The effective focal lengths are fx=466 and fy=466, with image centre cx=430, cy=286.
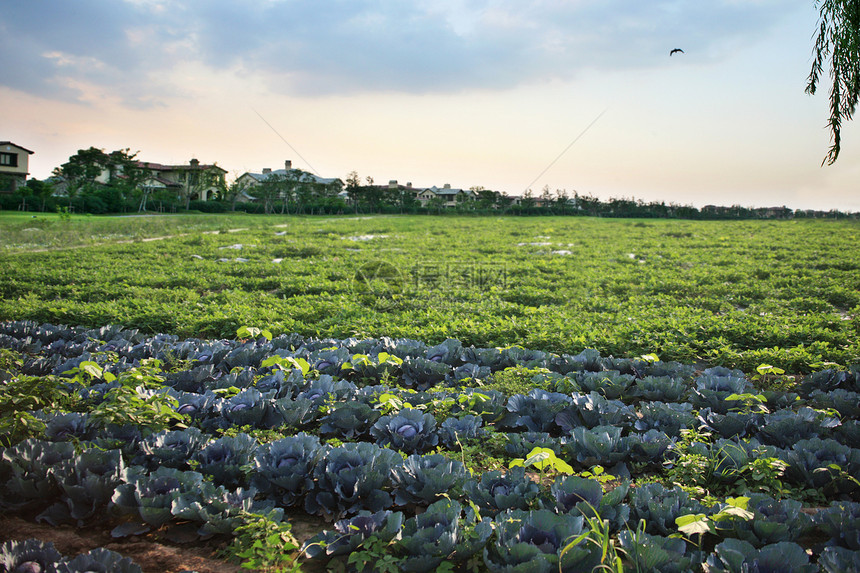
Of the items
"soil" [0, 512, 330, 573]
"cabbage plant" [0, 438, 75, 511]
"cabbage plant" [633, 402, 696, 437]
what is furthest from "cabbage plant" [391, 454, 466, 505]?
"cabbage plant" [0, 438, 75, 511]

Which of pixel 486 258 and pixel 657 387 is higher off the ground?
pixel 486 258

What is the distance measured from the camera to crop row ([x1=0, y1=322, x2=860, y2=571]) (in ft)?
7.04

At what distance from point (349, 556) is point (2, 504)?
197cm

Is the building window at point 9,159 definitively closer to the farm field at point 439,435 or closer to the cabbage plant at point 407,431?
the farm field at point 439,435

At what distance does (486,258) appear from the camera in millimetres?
13172

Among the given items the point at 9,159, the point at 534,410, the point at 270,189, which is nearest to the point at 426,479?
the point at 534,410

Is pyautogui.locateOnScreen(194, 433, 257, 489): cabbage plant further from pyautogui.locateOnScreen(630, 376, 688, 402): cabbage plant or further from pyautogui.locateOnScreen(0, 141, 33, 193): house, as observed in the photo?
pyautogui.locateOnScreen(0, 141, 33, 193): house

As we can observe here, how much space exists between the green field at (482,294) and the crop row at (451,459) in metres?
1.19

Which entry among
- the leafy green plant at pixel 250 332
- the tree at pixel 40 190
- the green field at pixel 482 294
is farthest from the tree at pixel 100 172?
the leafy green plant at pixel 250 332

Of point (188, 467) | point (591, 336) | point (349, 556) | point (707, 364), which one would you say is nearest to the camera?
point (349, 556)

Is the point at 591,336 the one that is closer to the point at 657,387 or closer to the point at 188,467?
the point at 657,387

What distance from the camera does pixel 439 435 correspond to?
3.29 metres

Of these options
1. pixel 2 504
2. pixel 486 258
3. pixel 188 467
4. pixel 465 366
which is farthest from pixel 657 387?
pixel 486 258

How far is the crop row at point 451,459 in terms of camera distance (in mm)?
2145
